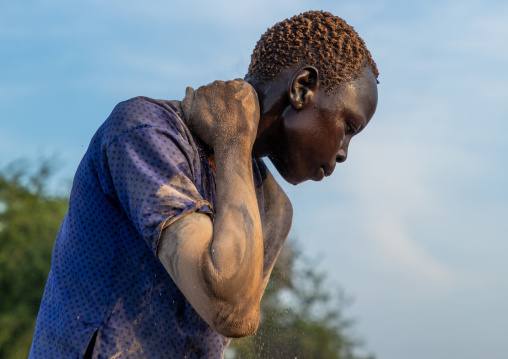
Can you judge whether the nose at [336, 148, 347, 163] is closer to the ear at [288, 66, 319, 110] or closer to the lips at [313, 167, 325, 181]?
the lips at [313, 167, 325, 181]

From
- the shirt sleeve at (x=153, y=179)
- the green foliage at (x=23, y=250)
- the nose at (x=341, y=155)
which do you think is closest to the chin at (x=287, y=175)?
the nose at (x=341, y=155)

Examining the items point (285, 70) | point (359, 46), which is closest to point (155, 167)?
point (285, 70)

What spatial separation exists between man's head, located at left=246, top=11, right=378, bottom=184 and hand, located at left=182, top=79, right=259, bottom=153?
19cm

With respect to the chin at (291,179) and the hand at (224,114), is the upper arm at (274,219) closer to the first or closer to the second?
the chin at (291,179)

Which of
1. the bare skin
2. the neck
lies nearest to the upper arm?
the bare skin

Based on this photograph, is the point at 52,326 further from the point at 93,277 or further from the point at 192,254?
the point at 192,254

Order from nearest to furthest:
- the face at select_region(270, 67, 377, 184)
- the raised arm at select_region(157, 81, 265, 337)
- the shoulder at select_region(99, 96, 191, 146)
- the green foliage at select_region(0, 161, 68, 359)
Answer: the raised arm at select_region(157, 81, 265, 337) → the shoulder at select_region(99, 96, 191, 146) → the face at select_region(270, 67, 377, 184) → the green foliage at select_region(0, 161, 68, 359)

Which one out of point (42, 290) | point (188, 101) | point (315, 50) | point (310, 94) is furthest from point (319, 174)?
point (42, 290)

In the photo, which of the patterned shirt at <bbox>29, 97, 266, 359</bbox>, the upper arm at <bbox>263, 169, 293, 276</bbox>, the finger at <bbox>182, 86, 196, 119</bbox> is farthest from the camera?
the upper arm at <bbox>263, 169, 293, 276</bbox>

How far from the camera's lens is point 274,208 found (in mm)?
3965

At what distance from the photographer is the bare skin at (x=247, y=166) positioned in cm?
279

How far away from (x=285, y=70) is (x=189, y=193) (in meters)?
0.89

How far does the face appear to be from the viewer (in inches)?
138

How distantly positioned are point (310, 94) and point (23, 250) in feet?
73.6
